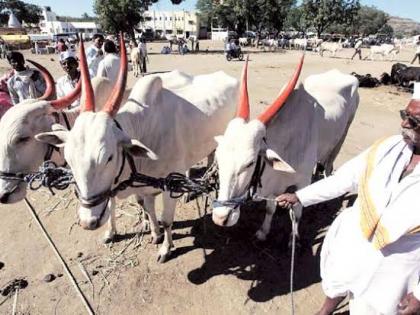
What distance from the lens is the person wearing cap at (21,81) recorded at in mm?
4395

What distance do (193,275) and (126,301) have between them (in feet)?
2.22

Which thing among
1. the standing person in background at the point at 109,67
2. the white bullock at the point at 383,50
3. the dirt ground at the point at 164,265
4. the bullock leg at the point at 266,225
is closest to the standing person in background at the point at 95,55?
the standing person in background at the point at 109,67

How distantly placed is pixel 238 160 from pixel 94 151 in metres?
0.97

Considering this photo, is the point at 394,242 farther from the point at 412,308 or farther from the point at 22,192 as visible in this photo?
the point at 22,192

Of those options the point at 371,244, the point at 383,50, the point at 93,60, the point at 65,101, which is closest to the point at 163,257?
the point at 65,101

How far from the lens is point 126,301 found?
10.5 ft

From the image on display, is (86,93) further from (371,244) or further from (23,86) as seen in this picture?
(23,86)

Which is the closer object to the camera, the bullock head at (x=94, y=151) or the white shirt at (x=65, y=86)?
the bullock head at (x=94, y=151)

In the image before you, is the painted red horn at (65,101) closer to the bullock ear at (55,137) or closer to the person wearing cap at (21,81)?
the bullock ear at (55,137)

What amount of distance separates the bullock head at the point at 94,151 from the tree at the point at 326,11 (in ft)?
143

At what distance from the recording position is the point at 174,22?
78.4 m

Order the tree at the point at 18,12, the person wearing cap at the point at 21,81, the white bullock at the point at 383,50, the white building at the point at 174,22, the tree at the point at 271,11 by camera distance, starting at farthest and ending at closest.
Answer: the white building at the point at 174,22 < the tree at the point at 18,12 < the tree at the point at 271,11 < the white bullock at the point at 383,50 < the person wearing cap at the point at 21,81

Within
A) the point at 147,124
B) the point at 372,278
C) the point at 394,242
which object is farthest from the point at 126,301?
the point at 394,242

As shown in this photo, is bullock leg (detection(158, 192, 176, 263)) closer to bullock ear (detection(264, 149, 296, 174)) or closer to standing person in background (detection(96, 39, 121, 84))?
bullock ear (detection(264, 149, 296, 174))
